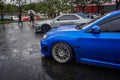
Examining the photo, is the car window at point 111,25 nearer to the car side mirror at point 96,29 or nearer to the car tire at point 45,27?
the car side mirror at point 96,29

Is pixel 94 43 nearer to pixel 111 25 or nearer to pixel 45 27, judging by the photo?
pixel 111 25

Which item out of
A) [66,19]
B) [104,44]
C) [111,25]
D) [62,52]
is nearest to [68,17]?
[66,19]

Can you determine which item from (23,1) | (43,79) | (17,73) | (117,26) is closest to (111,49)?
(117,26)

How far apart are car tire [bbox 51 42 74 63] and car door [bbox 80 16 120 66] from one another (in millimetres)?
409

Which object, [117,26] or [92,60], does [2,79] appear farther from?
[117,26]

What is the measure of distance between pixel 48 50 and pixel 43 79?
5.26 feet

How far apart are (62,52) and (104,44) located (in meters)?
1.31

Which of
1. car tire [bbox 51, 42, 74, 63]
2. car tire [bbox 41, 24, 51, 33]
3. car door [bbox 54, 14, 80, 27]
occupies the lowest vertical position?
car tire [bbox 51, 42, 74, 63]

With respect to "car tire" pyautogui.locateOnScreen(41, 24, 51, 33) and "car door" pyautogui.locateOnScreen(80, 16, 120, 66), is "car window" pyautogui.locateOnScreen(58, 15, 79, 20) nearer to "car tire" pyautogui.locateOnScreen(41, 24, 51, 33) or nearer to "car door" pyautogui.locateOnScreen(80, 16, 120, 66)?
"car tire" pyautogui.locateOnScreen(41, 24, 51, 33)

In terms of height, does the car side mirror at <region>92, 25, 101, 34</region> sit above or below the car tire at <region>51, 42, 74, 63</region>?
above

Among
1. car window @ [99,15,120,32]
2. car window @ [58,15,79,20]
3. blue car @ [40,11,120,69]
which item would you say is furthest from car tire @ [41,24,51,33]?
car window @ [99,15,120,32]

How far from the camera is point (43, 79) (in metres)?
4.75

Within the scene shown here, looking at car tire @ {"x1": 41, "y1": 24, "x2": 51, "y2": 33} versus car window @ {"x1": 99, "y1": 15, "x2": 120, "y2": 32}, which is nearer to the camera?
car window @ {"x1": 99, "y1": 15, "x2": 120, "y2": 32}

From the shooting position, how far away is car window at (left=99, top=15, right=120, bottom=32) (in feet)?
16.7
